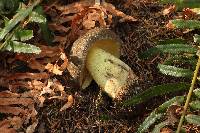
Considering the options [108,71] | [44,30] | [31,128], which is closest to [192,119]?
[108,71]

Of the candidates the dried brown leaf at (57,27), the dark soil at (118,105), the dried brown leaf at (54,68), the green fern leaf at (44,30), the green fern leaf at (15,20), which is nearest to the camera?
the dark soil at (118,105)

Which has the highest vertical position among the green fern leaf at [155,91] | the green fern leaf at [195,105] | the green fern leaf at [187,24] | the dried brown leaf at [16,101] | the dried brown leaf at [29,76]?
the green fern leaf at [187,24]

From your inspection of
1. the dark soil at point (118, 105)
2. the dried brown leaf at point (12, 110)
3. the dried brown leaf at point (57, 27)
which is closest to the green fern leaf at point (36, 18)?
the dried brown leaf at point (57, 27)

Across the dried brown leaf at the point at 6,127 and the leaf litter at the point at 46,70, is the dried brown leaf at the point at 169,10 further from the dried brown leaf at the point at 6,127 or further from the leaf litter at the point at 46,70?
the dried brown leaf at the point at 6,127

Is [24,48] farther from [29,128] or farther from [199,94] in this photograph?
[199,94]

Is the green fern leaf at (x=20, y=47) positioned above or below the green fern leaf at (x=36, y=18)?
below

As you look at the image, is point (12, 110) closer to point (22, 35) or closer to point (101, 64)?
point (22, 35)

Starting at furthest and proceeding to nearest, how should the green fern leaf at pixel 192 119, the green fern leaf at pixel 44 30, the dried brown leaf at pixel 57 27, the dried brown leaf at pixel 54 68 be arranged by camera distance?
the dried brown leaf at pixel 57 27 → the green fern leaf at pixel 44 30 → the dried brown leaf at pixel 54 68 → the green fern leaf at pixel 192 119

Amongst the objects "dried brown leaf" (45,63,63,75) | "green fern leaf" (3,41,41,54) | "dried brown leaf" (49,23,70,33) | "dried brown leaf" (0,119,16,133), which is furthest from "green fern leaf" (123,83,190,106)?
"dried brown leaf" (49,23,70,33)

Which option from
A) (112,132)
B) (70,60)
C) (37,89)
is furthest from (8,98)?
(112,132)

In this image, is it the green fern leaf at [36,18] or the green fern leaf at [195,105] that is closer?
the green fern leaf at [195,105]
